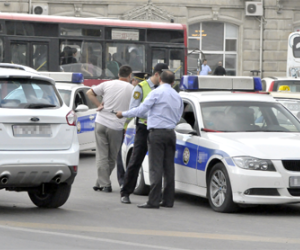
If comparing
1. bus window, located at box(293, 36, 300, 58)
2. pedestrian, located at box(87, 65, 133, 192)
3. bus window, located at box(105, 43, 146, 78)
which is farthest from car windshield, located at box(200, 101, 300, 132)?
bus window, located at box(293, 36, 300, 58)

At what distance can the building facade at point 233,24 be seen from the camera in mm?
34031

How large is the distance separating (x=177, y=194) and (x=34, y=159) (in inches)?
126

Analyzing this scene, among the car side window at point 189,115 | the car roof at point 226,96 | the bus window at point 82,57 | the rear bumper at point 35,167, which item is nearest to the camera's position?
the rear bumper at point 35,167

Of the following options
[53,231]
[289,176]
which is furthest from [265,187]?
[53,231]

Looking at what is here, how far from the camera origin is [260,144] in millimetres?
8508

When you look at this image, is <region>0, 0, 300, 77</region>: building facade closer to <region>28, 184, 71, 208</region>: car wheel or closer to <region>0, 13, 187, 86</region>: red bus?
<region>0, 13, 187, 86</region>: red bus

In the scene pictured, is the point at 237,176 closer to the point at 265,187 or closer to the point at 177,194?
the point at 265,187

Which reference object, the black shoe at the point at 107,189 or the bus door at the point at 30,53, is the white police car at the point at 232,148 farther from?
the bus door at the point at 30,53

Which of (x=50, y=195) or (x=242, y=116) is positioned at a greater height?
(x=242, y=116)

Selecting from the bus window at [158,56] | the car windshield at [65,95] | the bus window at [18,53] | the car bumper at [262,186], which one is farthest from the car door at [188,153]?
the bus window at [158,56]

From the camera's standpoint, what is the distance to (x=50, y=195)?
346 inches

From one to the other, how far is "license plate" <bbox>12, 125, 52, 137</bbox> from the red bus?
42.4ft

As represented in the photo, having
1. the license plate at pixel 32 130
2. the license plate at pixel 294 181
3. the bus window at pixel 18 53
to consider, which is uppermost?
the bus window at pixel 18 53

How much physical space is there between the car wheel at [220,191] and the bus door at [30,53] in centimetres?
1301
